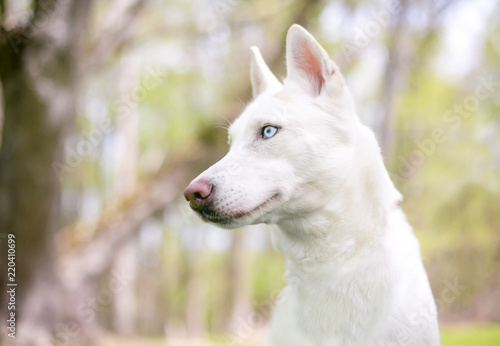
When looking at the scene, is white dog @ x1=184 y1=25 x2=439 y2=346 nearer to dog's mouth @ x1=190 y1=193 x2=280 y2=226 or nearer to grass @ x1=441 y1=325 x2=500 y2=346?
dog's mouth @ x1=190 y1=193 x2=280 y2=226

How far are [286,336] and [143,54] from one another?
13.8 metres

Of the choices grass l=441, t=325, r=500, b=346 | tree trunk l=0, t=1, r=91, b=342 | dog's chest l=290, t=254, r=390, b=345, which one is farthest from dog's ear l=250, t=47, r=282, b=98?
grass l=441, t=325, r=500, b=346

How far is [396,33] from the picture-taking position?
8617 millimetres

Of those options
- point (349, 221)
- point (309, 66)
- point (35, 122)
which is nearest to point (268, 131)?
point (309, 66)

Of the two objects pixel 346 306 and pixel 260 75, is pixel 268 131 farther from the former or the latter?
pixel 346 306

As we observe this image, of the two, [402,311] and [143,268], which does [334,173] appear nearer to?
[402,311]

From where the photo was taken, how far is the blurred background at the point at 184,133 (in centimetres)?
571

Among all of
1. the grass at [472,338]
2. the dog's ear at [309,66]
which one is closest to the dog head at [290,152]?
the dog's ear at [309,66]

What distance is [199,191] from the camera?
2.04 metres

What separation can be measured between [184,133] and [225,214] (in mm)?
14672

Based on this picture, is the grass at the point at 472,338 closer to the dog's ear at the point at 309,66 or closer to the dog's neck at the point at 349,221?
the dog's neck at the point at 349,221

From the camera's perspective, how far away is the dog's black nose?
80.4 inches

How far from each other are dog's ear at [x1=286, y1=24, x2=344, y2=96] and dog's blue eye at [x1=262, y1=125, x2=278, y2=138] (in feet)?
0.91

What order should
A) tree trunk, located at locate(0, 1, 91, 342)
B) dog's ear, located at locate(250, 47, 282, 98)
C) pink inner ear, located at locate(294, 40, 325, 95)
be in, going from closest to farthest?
pink inner ear, located at locate(294, 40, 325, 95), dog's ear, located at locate(250, 47, 282, 98), tree trunk, located at locate(0, 1, 91, 342)
